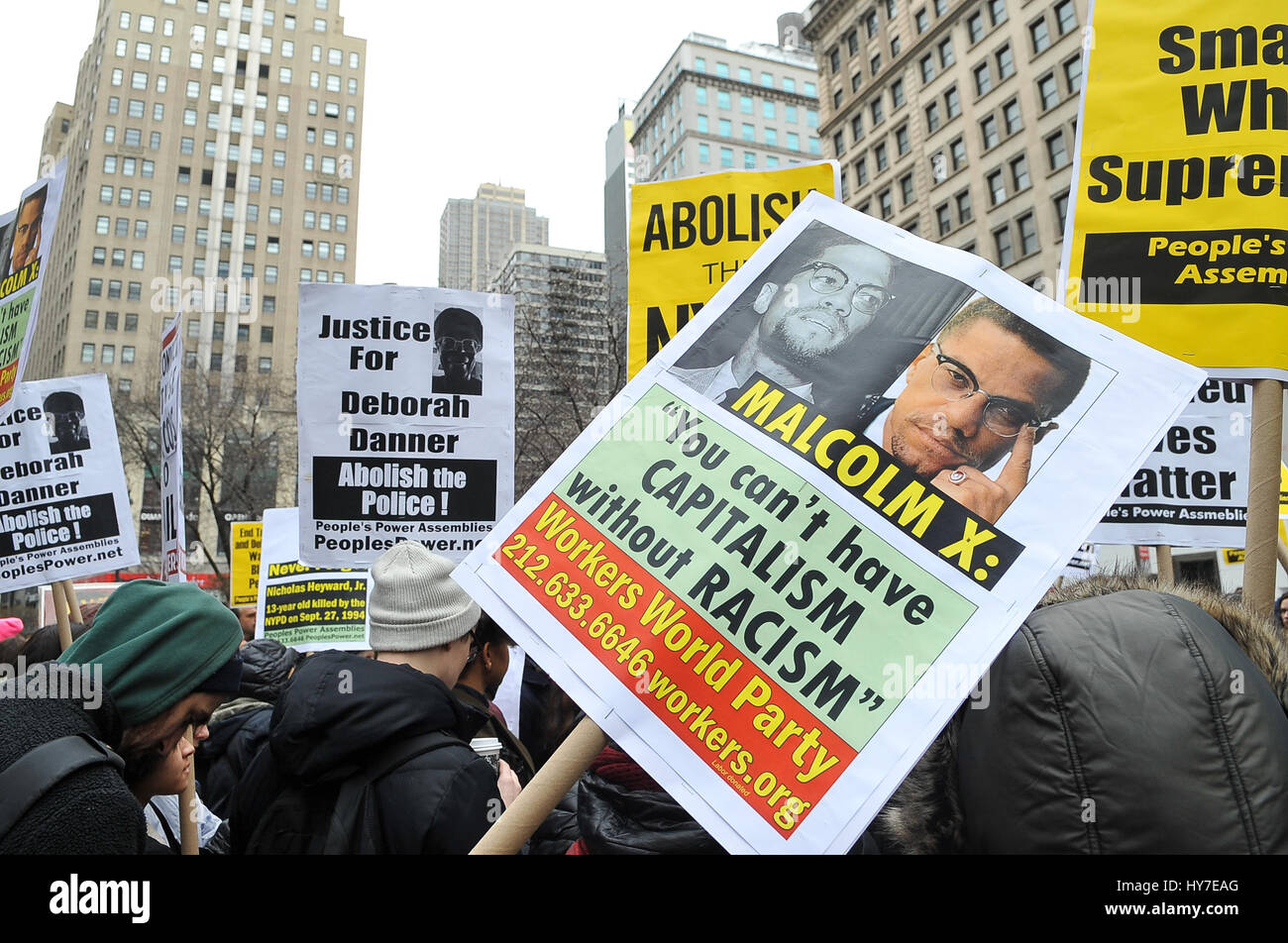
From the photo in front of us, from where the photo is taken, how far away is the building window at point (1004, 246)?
125 ft

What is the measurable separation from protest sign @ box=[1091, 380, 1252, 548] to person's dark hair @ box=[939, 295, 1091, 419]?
298 cm

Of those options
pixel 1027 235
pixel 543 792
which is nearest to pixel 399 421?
pixel 543 792

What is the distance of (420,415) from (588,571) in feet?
10.6

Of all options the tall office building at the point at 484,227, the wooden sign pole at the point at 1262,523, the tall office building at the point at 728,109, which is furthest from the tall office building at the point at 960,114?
the tall office building at the point at 484,227

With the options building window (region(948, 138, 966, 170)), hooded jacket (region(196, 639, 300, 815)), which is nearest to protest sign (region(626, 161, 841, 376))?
hooded jacket (region(196, 639, 300, 815))

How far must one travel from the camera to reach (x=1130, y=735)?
1.25 metres

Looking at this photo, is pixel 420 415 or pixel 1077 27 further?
pixel 1077 27

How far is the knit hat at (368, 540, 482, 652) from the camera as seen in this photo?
2.30 metres

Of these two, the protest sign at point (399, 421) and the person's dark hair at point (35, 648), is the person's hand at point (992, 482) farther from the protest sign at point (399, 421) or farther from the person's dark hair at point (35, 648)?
the person's dark hair at point (35, 648)

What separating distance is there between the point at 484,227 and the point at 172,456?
18266 centimetres

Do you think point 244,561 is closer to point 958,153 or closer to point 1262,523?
point 1262,523
